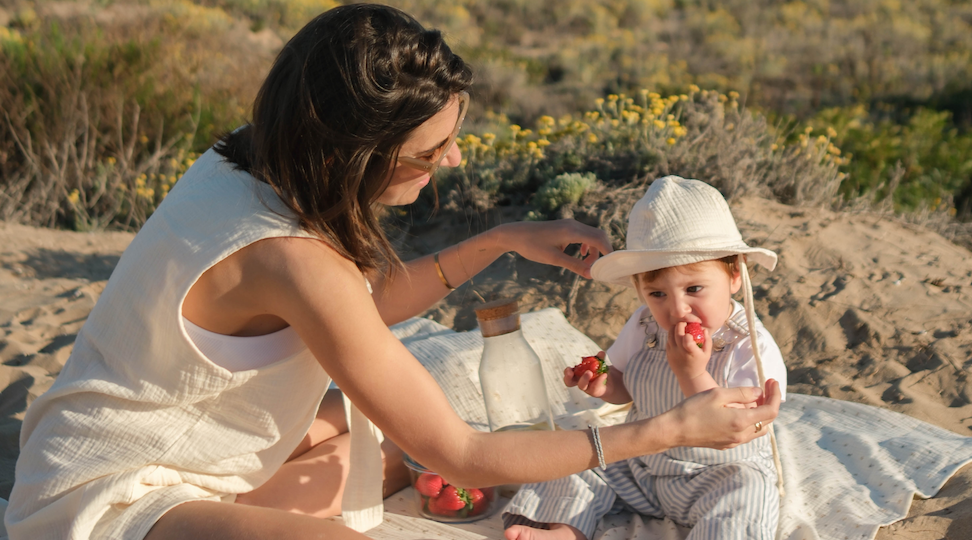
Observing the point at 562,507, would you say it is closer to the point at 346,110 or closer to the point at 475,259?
the point at 475,259

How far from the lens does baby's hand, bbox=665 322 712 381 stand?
214 centimetres

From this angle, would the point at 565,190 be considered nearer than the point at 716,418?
No

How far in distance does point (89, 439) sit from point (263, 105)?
0.97 metres

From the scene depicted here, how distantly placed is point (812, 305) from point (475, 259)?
7.03ft

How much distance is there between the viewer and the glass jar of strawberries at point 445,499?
2604 mm

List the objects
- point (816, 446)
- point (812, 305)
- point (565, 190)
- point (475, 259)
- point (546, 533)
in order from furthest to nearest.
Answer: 1. point (565, 190)
2. point (812, 305)
3. point (816, 446)
4. point (475, 259)
5. point (546, 533)

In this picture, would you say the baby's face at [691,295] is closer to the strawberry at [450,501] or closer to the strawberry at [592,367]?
the strawberry at [592,367]

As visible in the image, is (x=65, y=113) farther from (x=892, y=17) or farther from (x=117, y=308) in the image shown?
(x=892, y=17)

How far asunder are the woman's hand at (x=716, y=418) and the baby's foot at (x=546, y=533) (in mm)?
686

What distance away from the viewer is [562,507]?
2.46m

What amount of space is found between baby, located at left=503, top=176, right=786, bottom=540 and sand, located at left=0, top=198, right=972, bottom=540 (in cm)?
62

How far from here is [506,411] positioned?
2883 millimetres

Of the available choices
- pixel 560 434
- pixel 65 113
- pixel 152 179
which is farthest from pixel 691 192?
pixel 65 113

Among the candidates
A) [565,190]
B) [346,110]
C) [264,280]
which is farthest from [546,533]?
[565,190]
